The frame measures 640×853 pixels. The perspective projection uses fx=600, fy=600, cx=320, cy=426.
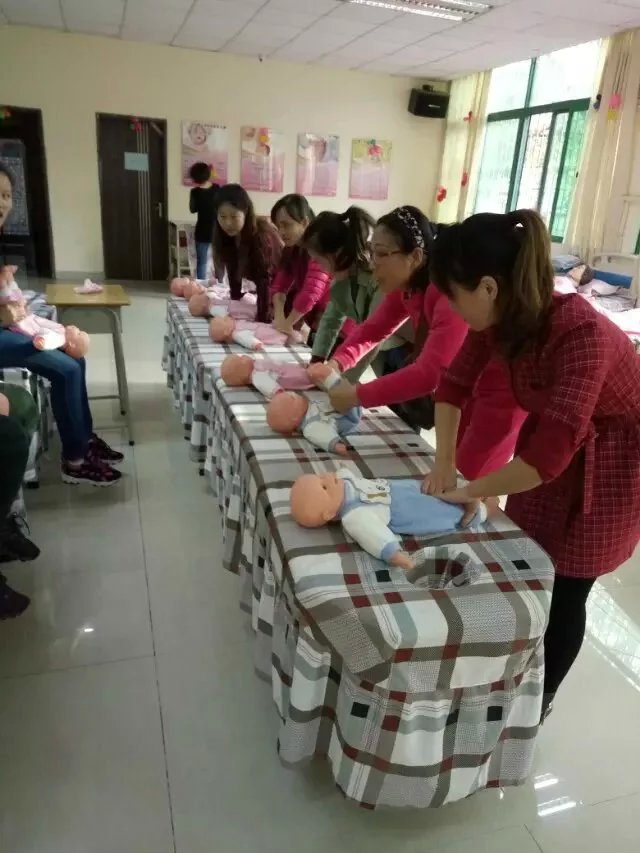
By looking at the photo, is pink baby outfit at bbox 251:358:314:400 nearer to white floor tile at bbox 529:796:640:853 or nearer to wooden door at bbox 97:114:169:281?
white floor tile at bbox 529:796:640:853

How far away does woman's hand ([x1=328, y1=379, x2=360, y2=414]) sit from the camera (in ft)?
4.99

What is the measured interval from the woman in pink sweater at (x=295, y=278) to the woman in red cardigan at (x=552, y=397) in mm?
1235

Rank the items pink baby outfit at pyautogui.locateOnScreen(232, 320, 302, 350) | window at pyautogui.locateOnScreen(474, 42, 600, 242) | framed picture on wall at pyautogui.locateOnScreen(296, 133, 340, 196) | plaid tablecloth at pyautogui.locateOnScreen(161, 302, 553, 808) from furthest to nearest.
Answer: framed picture on wall at pyautogui.locateOnScreen(296, 133, 340, 196)
window at pyautogui.locateOnScreen(474, 42, 600, 242)
pink baby outfit at pyautogui.locateOnScreen(232, 320, 302, 350)
plaid tablecloth at pyautogui.locateOnScreen(161, 302, 553, 808)

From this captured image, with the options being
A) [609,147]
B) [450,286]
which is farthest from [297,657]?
[609,147]

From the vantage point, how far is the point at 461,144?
24.8 feet

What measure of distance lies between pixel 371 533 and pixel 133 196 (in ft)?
23.6

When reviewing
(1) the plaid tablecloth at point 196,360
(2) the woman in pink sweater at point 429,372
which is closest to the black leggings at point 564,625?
(2) the woman in pink sweater at point 429,372

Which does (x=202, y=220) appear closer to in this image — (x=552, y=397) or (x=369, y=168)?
(x=369, y=168)

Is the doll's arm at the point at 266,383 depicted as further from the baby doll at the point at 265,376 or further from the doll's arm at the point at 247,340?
the doll's arm at the point at 247,340

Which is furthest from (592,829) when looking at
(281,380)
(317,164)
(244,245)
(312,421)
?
(317,164)

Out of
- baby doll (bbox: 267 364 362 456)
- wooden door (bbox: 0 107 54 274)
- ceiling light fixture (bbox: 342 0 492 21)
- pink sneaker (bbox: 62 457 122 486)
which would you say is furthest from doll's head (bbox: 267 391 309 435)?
wooden door (bbox: 0 107 54 274)

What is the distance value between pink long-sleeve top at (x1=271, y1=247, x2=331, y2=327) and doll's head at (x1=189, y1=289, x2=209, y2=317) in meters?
0.32

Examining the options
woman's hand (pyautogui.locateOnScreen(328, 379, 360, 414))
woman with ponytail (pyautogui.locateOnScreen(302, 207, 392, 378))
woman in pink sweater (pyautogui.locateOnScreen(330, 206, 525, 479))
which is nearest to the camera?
woman in pink sweater (pyautogui.locateOnScreen(330, 206, 525, 479))

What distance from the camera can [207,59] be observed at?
22.4 ft
